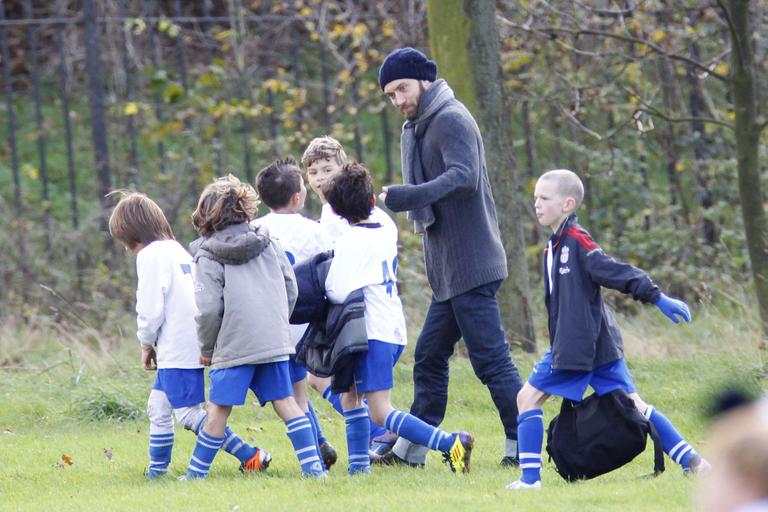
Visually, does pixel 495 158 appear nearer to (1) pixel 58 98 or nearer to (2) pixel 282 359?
(2) pixel 282 359

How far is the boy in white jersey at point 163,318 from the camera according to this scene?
5.74 meters

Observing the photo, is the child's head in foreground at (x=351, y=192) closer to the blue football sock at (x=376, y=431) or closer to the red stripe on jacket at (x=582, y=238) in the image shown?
the red stripe on jacket at (x=582, y=238)

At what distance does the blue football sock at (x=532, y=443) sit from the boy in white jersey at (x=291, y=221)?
1.23m

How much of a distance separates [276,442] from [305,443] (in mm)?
1348

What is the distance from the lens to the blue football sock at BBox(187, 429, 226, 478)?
563 cm

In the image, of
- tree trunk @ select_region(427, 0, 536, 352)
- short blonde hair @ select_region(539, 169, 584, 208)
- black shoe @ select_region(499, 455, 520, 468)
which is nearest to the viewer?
short blonde hair @ select_region(539, 169, 584, 208)

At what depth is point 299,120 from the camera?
1398cm

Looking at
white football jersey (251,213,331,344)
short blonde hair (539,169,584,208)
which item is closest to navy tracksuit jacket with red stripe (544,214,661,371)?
short blonde hair (539,169,584,208)

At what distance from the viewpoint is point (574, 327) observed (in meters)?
4.97

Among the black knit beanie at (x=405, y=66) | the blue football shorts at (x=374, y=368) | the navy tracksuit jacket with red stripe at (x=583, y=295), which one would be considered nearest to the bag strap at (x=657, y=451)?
the navy tracksuit jacket with red stripe at (x=583, y=295)

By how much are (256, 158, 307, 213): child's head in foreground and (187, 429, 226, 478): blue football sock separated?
1.19 metres

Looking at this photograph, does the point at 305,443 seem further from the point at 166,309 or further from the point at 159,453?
the point at 166,309

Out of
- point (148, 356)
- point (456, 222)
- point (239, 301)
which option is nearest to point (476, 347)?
point (456, 222)

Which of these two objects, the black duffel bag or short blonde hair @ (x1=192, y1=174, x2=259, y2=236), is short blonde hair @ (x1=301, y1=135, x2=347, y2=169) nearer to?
short blonde hair @ (x1=192, y1=174, x2=259, y2=236)
